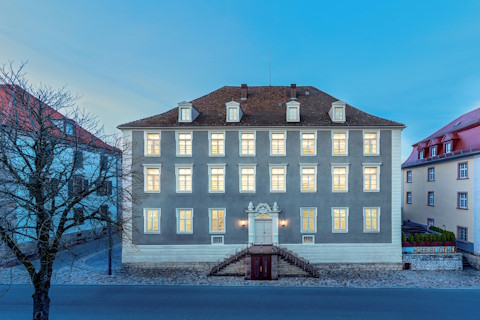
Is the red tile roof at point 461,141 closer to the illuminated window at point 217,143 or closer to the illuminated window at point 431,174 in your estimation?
the illuminated window at point 431,174

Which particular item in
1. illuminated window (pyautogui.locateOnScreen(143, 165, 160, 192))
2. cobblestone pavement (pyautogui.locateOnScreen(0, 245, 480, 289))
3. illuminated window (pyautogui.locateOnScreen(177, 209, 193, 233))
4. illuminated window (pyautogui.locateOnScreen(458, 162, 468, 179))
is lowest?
cobblestone pavement (pyautogui.locateOnScreen(0, 245, 480, 289))

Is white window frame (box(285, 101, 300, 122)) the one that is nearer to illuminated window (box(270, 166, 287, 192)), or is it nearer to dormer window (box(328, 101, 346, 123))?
dormer window (box(328, 101, 346, 123))

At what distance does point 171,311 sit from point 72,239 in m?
18.2

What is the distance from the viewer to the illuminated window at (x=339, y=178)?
1995 cm

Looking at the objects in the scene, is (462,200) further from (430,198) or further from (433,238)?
(433,238)

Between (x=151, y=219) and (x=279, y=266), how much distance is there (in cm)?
1109

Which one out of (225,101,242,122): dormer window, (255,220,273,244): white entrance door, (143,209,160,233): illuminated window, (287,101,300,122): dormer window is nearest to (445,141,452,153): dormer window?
(287,101,300,122): dormer window

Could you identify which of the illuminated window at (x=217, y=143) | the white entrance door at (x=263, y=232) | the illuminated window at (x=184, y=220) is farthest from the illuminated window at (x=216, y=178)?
the white entrance door at (x=263, y=232)

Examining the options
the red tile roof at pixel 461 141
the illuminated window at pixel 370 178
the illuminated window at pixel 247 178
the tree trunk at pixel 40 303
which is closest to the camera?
the tree trunk at pixel 40 303

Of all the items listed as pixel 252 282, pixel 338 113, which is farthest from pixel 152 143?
pixel 338 113

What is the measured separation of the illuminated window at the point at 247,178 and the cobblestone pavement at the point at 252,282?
686 centimetres

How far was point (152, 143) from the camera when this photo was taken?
20.3 m

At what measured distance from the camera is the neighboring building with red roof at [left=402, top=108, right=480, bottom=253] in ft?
67.6

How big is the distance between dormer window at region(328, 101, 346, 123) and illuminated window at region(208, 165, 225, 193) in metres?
10.3
